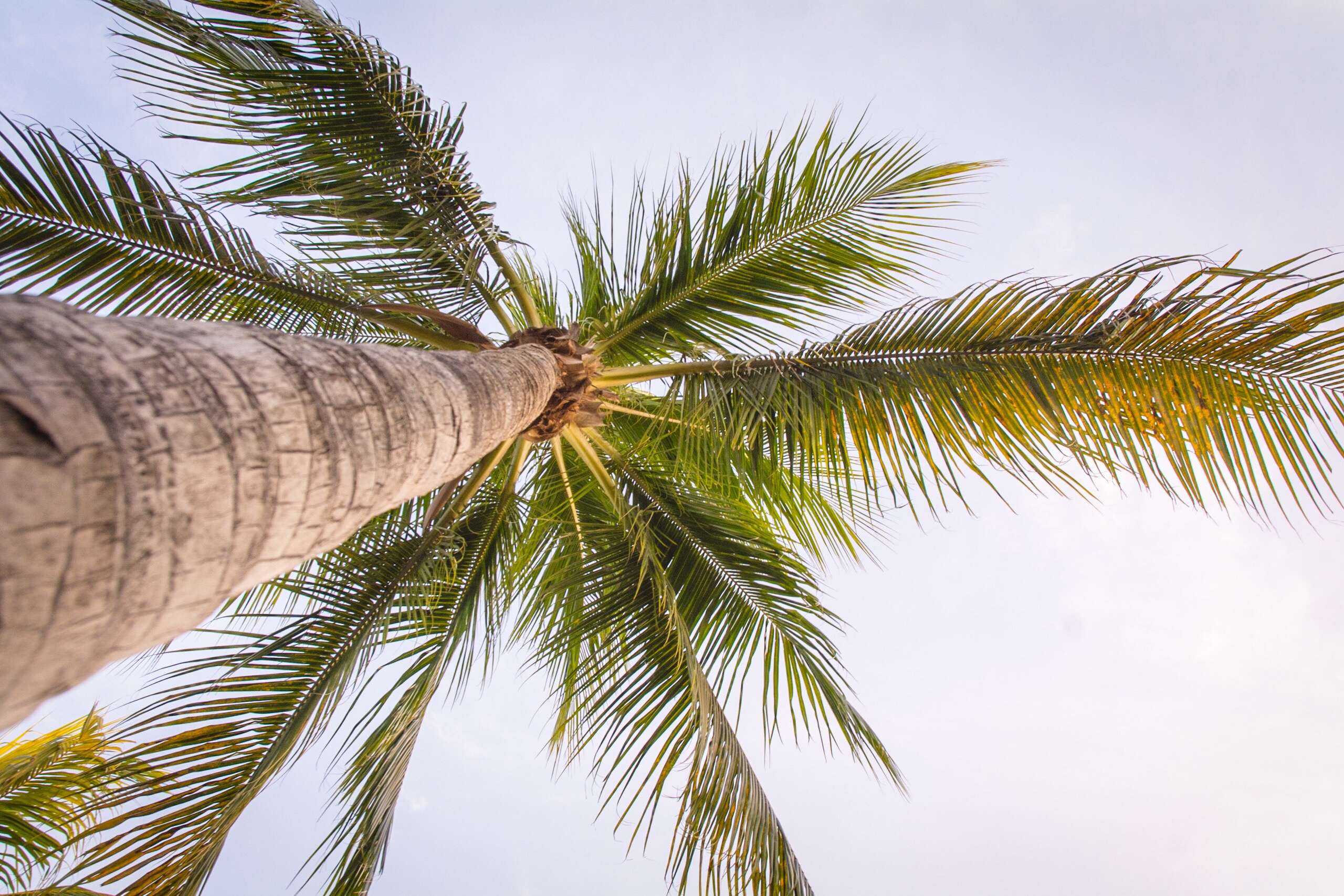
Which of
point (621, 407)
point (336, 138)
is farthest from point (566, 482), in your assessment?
point (336, 138)

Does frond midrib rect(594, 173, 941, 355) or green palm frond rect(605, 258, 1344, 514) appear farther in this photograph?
frond midrib rect(594, 173, 941, 355)

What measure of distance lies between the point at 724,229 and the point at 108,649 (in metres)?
3.34

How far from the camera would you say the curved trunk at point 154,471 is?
742 millimetres

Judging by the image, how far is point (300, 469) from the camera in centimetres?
118

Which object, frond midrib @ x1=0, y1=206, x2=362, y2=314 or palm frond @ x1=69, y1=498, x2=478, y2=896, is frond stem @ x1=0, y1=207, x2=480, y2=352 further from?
palm frond @ x1=69, y1=498, x2=478, y2=896

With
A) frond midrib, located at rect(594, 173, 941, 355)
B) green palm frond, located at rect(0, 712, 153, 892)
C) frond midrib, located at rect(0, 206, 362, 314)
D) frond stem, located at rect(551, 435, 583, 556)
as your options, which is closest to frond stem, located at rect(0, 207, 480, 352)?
frond midrib, located at rect(0, 206, 362, 314)

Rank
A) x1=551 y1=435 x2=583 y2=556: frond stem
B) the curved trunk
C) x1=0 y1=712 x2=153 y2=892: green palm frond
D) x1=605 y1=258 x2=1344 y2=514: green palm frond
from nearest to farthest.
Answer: the curved trunk → x1=605 y1=258 x2=1344 y2=514: green palm frond → x1=0 y1=712 x2=153 y2=892: green palm frond → x1=551 y1=435 x2=583 y2=556: frond stem

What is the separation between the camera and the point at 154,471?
0.88 metres

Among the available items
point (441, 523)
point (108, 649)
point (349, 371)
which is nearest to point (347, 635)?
point (441, 523)

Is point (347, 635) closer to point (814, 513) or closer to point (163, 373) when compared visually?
point (814, 513)

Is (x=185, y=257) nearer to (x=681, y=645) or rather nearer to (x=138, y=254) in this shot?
(x=138, y=254)

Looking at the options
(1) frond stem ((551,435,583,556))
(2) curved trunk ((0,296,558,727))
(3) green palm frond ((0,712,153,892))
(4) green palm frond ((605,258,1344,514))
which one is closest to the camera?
(2) curved trunk ((0,296,558,727))

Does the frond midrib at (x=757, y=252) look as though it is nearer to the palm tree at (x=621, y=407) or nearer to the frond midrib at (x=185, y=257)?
the palm tree at (x=621, y=407)

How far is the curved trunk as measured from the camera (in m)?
0.74
